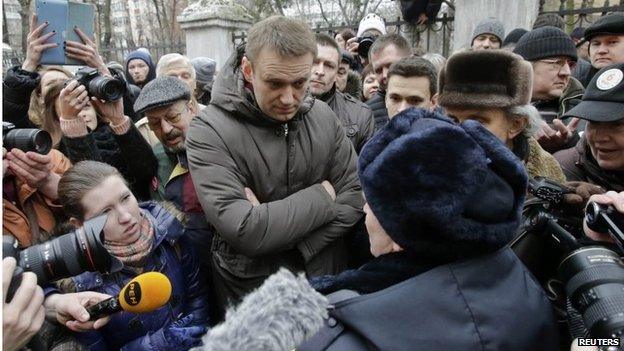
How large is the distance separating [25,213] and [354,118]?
2057mm

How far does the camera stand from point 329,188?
218 centimetres

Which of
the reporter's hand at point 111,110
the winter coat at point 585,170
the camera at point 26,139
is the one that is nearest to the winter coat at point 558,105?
the winter coat at point 585,170

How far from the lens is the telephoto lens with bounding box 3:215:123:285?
56.6 inches

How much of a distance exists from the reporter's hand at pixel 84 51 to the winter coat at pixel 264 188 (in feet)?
3.51

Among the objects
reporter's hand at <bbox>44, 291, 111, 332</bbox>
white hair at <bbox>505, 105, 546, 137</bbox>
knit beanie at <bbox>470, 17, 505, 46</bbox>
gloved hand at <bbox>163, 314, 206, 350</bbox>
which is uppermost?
knit beanie at <bbox>470, 17, 505, 46</bbox>

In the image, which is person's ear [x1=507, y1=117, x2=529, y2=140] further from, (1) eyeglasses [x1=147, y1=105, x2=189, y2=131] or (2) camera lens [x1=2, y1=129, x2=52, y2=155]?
(2) camera lens [x1=2, y1=129, x2=52, y2=155]

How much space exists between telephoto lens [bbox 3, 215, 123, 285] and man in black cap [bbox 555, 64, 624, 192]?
6.37ft

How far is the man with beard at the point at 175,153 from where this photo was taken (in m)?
2.43

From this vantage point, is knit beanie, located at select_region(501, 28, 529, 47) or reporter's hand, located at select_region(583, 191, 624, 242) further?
knit beanie, located at select_region(501, 28, 529, 47)

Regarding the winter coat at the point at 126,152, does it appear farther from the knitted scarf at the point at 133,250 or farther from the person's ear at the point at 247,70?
the person's ear at the point at 247,70

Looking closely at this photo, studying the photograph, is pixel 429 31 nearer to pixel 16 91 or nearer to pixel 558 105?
pixel 558 105

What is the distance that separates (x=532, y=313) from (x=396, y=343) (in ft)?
1.21

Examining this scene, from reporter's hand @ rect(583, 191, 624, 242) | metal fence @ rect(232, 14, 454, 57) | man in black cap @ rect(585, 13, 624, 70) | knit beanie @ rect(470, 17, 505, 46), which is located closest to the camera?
reporter's hand @ rect(583, 191, 624, 242)

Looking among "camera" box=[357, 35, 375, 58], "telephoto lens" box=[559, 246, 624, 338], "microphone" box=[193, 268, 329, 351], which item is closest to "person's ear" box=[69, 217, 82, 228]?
"microphone" box=[193, 268, 329, 351]
